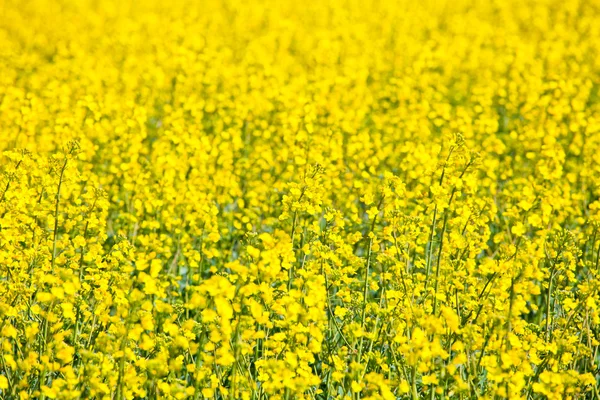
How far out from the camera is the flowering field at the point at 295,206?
3.53 meters

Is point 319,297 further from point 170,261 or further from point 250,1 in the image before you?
point 250,1

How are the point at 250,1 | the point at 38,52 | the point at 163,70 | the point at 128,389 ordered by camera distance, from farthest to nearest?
the point at 250,1 → the point at 38,52 → the point at 163,70 → the point at 128,389

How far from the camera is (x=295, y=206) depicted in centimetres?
407

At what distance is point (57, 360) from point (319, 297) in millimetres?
1262

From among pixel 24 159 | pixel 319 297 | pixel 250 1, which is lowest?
pixel 319 297

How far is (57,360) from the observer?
3.67m

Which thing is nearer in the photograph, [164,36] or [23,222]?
[23,222]

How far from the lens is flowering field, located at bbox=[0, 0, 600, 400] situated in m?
3.53

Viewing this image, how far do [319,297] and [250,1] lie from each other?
1086cm

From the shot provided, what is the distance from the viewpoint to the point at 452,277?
164 inches

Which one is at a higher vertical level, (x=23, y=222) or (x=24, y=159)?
(x=24, y=159)

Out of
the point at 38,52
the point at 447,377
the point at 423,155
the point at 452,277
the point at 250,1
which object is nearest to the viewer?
the point at 447,377

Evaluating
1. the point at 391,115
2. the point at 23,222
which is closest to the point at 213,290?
the point at 23,222

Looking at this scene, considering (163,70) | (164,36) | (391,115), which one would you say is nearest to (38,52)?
(164,36)
